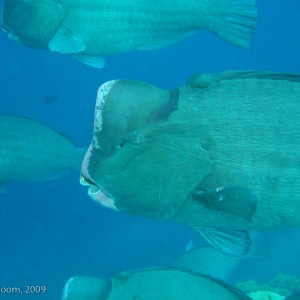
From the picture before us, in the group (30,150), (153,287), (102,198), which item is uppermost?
(102,198)

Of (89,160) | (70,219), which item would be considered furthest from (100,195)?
(70,219)

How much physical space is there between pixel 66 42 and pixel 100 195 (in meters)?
1.73

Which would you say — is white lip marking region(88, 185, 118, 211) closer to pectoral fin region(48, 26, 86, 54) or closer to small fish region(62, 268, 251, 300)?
small fish region(62, 268, 251, 300)

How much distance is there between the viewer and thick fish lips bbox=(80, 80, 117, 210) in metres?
1.93

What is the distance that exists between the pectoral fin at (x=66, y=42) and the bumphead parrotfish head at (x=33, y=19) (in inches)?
2.9

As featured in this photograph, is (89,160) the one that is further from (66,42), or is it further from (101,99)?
(66,42)

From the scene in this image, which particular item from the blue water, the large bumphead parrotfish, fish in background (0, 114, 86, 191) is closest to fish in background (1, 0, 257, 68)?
fish in background (0, 114, 86, 191)

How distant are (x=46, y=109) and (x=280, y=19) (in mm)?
13148

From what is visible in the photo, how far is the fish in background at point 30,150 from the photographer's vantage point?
14.8ft

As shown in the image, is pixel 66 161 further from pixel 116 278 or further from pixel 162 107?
pixel 162 107

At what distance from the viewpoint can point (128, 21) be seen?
3.39m

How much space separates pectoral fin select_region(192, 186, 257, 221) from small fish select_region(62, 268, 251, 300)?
35.8 inches

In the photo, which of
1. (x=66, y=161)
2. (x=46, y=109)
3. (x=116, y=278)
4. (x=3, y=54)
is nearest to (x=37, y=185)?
(x=46, y=109)

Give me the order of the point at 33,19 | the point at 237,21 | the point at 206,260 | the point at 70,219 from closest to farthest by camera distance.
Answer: the point at 237,21 → the point at 33,19 → the point at 206,260 → the point at 70,219
